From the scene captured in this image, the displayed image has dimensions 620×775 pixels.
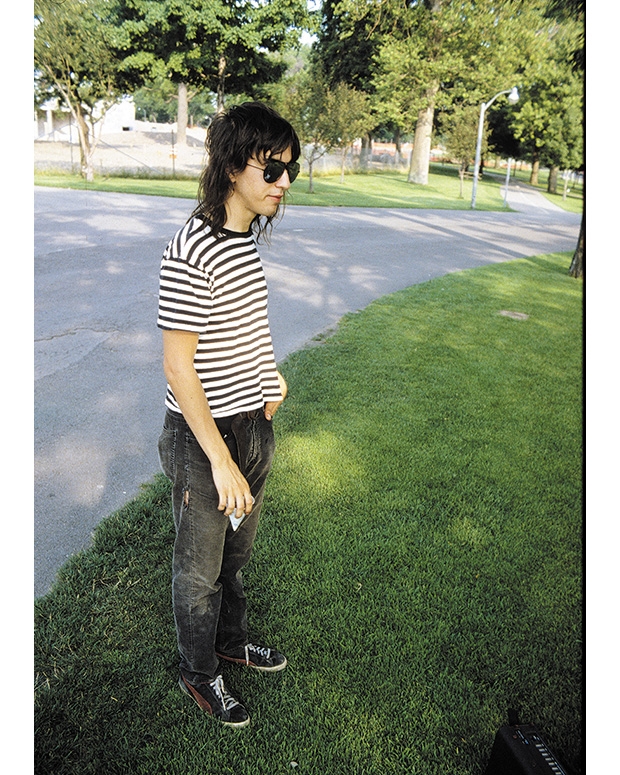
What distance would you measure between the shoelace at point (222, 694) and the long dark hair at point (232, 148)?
1.53 meters

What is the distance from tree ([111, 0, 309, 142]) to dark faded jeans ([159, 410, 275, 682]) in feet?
106

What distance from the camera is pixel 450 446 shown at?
4.44 metres

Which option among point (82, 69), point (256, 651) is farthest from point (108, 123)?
point (256, 651)

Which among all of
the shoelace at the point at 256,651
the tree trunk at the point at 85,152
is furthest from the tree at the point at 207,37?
the shoelace at the point at 256,651

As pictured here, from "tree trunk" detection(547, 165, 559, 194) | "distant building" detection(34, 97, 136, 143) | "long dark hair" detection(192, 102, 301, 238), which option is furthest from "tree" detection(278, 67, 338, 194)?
"long dark hair" detection(192, 102, 301, 238)

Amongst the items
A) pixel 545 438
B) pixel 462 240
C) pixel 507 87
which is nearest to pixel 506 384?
pixel 545 438

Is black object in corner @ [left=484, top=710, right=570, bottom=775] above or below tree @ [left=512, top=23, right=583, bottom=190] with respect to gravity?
below

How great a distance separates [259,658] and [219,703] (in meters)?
0.28

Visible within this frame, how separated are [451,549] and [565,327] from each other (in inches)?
224

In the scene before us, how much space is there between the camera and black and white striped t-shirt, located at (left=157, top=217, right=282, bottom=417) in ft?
5.55

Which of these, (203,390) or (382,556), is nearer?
(203,390)

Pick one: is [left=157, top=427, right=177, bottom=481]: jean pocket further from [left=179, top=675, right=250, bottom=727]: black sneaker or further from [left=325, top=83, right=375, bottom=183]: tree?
[left=325, top=83, right=375, bottom=183]: tree
